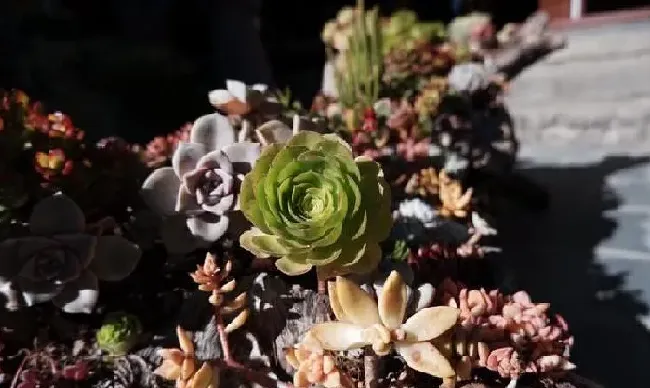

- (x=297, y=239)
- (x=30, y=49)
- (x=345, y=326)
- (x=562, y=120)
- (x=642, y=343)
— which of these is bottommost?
(x=642, y=343)

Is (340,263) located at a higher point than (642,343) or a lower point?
higher

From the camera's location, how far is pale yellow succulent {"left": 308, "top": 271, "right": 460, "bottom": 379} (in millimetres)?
812

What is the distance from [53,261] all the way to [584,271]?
1.25 m

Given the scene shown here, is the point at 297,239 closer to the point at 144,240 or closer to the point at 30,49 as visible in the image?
the point at 144,240

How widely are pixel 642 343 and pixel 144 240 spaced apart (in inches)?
38.6

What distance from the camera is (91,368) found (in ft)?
3.43

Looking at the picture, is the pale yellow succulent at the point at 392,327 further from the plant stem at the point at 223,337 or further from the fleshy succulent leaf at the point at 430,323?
the plant stem at the point at 223,337

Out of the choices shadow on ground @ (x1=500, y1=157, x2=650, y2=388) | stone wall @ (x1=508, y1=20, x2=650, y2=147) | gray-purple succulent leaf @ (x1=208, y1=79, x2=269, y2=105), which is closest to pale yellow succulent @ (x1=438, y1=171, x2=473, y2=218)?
shadow on ground @ (x1=500, y1=157, x2=650, y2=388)

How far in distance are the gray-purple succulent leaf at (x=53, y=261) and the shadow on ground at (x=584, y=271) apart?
784mm

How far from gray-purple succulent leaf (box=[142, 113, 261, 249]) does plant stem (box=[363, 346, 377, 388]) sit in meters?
0.30

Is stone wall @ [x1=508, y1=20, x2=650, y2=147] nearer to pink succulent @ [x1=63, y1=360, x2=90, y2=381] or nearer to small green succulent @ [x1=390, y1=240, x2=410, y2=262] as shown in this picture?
small green succulent @ [x1=390, y1=240, x2=410, y2=262]

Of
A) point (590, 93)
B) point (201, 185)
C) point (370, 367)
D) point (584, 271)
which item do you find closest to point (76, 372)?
point (201, 185)

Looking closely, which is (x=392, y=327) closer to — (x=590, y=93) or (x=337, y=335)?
(x=337, y=335)

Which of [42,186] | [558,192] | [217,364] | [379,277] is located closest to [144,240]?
[42,186]
